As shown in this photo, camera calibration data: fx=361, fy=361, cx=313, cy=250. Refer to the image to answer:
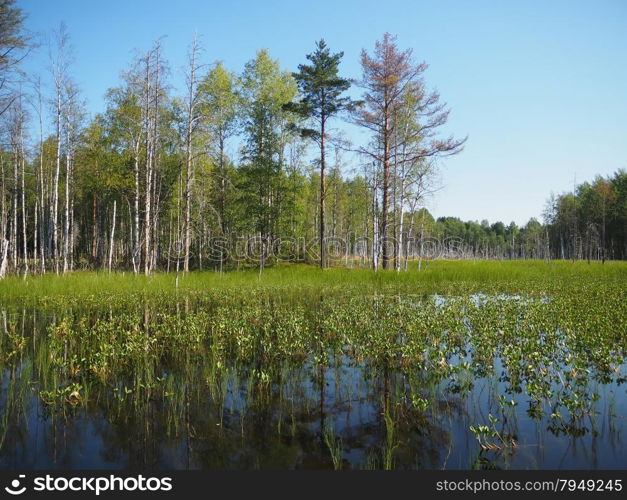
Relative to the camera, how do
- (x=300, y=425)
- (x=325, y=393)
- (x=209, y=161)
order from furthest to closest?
(x=209, y=161) → (x=325, y=393) → (x=300, y=425)

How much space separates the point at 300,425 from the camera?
4172 mm

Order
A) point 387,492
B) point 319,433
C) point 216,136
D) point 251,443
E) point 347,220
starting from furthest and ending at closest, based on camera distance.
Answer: point 347,220
point 216,136
point 319,433
point 251,443
point 387,492

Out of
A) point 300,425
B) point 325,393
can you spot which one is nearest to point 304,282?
point 325,393

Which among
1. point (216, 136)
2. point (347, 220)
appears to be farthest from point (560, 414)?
point (347, 220)

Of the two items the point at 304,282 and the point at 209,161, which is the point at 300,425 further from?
the point at 209,161

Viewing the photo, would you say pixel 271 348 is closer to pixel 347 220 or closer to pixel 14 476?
pixel 14 476

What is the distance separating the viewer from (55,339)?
7246 mm

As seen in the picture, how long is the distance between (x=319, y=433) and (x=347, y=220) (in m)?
54.0

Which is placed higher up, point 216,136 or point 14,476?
point 216,136

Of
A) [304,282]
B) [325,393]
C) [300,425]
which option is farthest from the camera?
[304,282]

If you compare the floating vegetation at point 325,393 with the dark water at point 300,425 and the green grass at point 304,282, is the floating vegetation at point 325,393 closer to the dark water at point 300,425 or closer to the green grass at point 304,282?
the dark water at point 300,425

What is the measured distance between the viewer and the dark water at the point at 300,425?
346cm

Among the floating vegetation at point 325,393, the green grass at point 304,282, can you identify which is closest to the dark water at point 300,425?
the floating vegetation at point 325,393

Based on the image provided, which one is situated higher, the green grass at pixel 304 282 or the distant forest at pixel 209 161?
the distant forest at pixel 209 161
